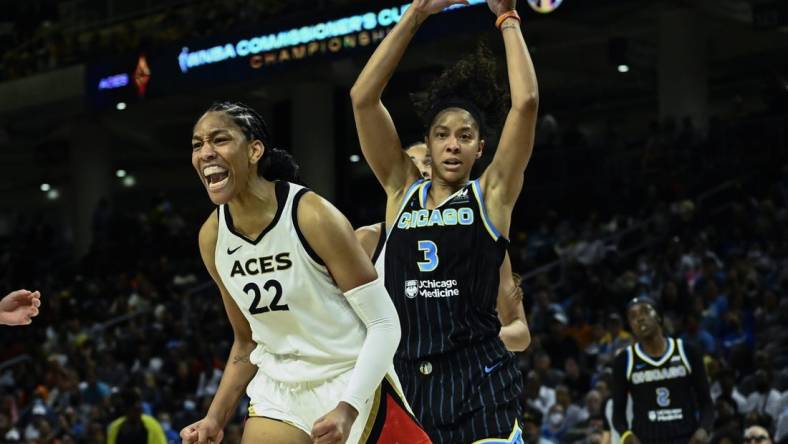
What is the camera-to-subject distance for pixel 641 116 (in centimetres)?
2783

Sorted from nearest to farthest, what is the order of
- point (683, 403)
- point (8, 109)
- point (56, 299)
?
1. point (683, 403)
2. point (56, 299)
3. point (8, 109)

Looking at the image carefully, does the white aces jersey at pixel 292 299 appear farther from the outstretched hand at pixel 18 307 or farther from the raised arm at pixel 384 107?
the outstretched hand at pixel 18 307

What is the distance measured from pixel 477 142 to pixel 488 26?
12835 millimetres

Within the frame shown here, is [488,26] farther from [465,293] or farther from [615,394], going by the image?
[465,293]

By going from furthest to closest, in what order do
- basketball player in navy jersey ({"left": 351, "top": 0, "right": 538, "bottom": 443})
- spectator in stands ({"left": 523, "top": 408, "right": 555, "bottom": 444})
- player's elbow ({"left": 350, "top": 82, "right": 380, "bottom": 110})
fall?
spectator in stands ({"left": 523, "top": 408, "right": 555, "bottom": 444}) → player's elbow ({"left": 350, "top": 82, "right": 380, "bottom": 110}) → basketball player in navy jersey ({"left": 351, "top": 0, "right": 538, "bottom": 443})

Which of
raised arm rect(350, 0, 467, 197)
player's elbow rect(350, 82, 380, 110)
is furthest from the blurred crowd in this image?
player's elbow rect(350, 82, 380, 110)

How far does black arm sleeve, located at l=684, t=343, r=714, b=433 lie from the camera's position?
26.0ft

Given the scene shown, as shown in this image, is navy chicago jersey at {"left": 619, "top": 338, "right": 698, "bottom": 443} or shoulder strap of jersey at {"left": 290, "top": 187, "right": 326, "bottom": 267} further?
navy chicago jersey at {"left": 619, "top": 338, "right": 698, "bottom": 443}

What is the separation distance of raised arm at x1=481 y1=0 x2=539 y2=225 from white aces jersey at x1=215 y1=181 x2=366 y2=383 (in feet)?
2.86

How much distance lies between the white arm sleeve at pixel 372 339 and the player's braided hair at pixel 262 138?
1.78 feet

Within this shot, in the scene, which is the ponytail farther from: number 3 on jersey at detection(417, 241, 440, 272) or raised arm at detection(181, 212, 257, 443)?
number 3 on jersey at detection(417, 241, 440, 272)

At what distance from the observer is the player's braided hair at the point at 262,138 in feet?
14.0

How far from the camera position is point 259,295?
4.20 meters

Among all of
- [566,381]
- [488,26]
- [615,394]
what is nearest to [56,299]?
[488,26]
